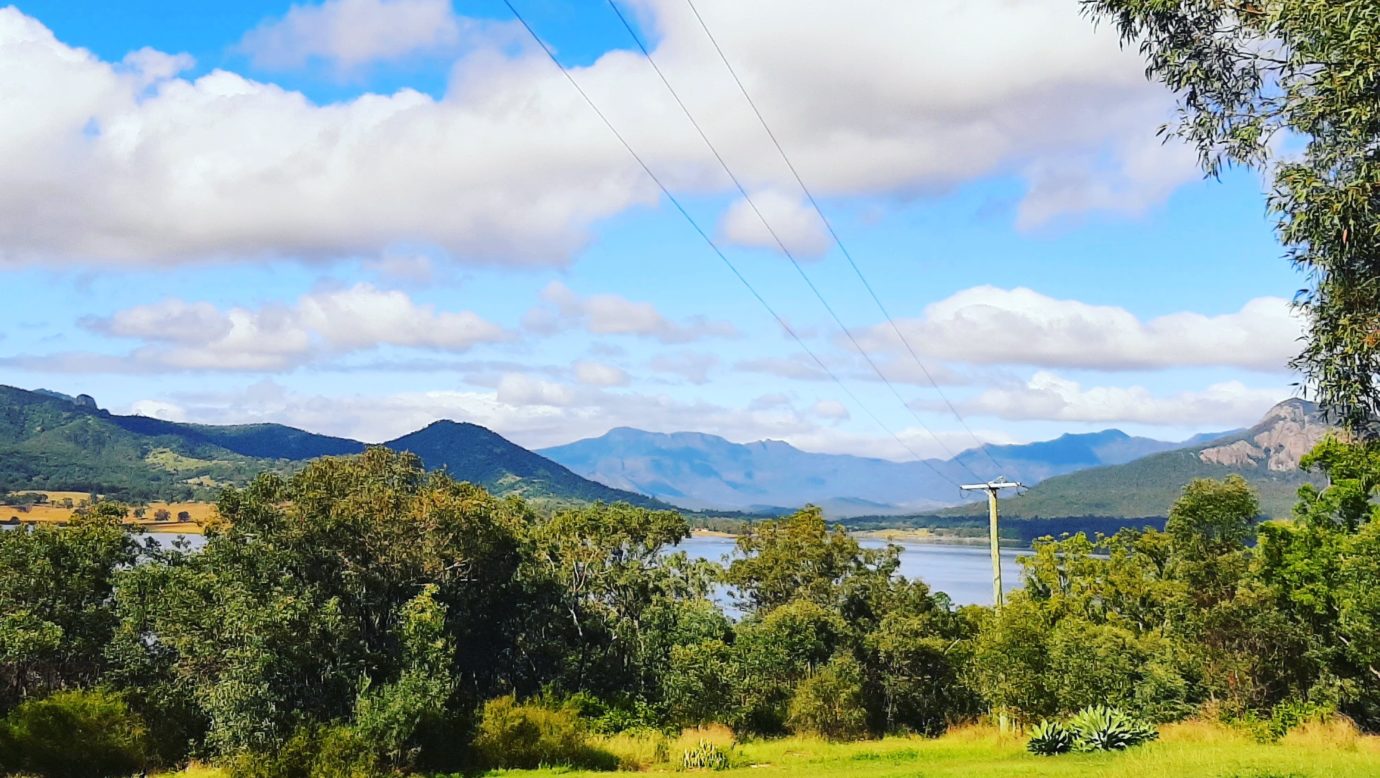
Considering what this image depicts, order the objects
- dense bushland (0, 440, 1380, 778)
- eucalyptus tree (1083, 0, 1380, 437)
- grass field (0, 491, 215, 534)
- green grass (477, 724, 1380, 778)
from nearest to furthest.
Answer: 1. eucalyptus tree (1083, 0, 1380, 437)
2. green grass (477, 724, 1380, 778)
3. dense bushland (0, 440, 1380, 778)
4. grass field (0, 491, 215, 534)

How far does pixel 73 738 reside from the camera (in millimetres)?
26156

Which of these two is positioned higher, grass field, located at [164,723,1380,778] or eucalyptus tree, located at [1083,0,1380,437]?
eucalyptus tree, located at [1083,0,1380,437]

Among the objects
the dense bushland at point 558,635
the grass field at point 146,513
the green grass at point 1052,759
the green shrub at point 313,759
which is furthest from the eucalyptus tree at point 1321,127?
the grass field at point 146,513

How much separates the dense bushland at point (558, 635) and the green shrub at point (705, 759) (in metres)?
1.60

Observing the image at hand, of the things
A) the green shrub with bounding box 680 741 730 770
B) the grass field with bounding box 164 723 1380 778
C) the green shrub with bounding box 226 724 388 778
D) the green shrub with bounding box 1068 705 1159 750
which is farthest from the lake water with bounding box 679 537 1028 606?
the green shrub with bounding box 1068 705 1159 750

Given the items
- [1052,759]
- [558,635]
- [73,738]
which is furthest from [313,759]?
[1052,759]

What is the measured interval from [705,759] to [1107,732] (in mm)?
10634

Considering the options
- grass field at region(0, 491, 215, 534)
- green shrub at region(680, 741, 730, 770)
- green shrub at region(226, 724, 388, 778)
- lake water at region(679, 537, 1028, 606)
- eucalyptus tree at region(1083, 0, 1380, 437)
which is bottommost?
lake water at region(679, 537, 1028, 606)

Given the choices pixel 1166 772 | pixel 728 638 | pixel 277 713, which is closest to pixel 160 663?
pixel 277 713

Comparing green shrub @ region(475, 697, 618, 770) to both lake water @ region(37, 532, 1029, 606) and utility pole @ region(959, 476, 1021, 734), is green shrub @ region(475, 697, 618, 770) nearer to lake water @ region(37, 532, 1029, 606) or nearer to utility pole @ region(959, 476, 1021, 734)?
utility pole @ region(959, 476, 1021, 734)

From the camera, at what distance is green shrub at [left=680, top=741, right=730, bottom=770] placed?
27636 mm

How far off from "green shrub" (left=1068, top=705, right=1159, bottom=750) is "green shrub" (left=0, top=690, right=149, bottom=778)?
79.5ft

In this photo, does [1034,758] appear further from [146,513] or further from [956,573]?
[146,513]

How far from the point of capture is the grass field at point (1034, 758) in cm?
1770
